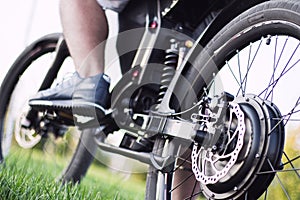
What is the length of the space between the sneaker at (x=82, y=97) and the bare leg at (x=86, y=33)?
0.06 meters

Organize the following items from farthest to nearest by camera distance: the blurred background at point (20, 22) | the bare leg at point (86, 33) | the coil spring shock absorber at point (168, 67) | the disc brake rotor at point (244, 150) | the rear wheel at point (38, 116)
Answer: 1. the blurred background at point (20, 22)
2. the rear wheel at point (38, 116)
3. the bare leg at point (86, 33)
4. the coil spring shock absorber at point (168, 67)
5. the disc brake rotor at point (244, 150)

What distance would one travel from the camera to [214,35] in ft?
5.40

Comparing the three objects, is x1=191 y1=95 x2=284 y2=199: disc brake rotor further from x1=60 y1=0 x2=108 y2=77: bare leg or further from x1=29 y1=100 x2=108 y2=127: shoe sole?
x1=60 y1=0 x2=108 y2=77: bare leg

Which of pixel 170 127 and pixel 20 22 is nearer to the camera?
pixel 170 127

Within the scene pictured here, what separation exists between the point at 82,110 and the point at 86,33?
12.1 inches

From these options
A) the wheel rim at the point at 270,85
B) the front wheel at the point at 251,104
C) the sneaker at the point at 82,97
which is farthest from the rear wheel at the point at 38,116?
the wheel rim at the point at 270,85

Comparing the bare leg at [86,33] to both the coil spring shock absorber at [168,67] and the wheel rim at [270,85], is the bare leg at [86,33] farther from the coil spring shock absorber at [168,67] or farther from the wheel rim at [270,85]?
the wheel rim at [270,85]

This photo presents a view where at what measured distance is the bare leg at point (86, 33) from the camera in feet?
6.50

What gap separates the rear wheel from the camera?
2527 millimetres

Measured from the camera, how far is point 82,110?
1.85 m

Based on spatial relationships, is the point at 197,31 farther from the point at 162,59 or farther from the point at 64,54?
the point at 64,54

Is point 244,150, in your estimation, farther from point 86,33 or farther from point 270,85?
point 86,33

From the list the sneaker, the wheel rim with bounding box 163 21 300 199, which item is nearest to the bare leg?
the sneaker

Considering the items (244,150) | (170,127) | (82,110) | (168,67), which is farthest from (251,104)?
(82,110)
